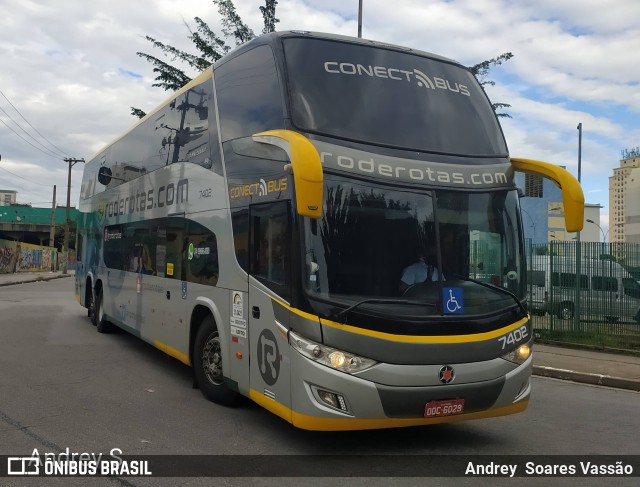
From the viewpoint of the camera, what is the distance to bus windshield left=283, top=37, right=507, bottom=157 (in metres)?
5.45

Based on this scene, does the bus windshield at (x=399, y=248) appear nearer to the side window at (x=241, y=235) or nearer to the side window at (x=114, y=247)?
the side window at (x=241, y=235)

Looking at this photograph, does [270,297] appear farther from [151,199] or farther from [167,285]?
[151,199]

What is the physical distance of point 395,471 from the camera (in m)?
4.86

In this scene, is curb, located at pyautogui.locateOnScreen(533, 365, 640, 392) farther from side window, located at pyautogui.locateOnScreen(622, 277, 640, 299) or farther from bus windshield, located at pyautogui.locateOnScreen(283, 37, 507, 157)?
bus windshield, located at pyautogui.locateOnScreen(283, 37, 507, 157)

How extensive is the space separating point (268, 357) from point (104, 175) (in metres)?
8.88

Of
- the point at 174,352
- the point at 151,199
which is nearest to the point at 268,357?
the point at 174,352

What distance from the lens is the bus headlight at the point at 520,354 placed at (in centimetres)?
535

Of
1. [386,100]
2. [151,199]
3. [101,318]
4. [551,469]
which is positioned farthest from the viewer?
[101,318]

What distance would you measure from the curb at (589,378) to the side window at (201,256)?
6533 mm

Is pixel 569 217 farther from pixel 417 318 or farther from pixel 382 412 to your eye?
pixel 382 412

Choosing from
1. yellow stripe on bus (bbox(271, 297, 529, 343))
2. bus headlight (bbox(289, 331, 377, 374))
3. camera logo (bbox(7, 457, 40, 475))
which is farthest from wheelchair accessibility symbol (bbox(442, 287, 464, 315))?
camera logo (bbox(7, 457, 40, 475))

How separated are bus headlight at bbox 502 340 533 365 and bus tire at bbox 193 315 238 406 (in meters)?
3.02

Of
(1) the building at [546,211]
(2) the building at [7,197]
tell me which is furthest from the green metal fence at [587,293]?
(2) the building at [7,197]

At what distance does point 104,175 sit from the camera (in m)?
12.8
